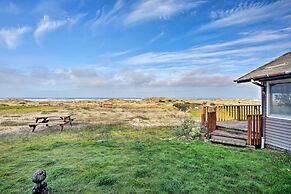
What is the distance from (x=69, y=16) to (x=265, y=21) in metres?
13.2

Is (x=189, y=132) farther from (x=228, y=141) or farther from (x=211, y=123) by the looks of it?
(x=228, y=141)

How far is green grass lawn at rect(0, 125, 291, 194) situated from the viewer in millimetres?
5066

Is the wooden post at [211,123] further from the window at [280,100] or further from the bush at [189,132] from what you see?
the window at [280,100]

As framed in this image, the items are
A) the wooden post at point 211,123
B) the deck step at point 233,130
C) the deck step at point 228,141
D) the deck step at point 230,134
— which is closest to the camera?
the deck step at point 228,141

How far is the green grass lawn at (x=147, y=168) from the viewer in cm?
507

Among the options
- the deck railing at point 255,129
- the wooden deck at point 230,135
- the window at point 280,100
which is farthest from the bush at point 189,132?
the window at point 280,100

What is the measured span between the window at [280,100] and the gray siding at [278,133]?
22 cm

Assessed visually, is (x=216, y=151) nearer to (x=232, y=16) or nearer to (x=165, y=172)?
(x=165, y=172)

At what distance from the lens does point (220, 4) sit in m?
14.5

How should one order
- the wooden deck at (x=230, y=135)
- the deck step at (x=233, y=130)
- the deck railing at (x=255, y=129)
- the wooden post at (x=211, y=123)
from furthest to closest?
the wooden post at (x=211, y=123), the deck step at (x=233, y=130), the wooden deck at (x=230, y=135), the deck railing at (x=255, y=129)

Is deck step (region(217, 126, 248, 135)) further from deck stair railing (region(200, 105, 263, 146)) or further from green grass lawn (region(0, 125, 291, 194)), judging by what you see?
green grass lawn (region(0, 125, 291, 194))

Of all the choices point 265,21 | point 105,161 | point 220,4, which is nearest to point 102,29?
→ point 220,4

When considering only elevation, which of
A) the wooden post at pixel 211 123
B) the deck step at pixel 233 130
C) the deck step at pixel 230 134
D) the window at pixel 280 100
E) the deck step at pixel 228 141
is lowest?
the deck step at pixel 228 141

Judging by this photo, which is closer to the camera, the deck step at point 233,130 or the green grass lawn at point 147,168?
the green grass lawn at point 147,168
